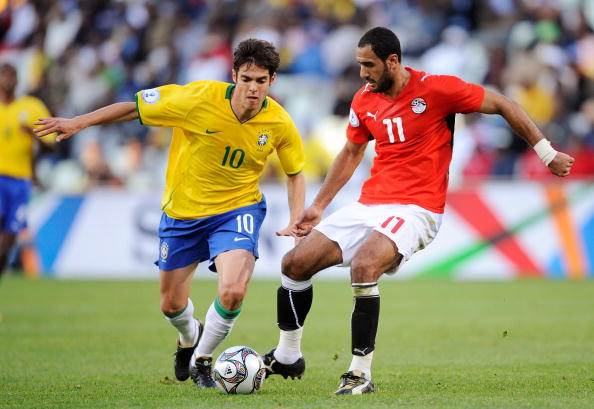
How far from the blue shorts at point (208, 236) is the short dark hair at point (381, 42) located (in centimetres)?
157

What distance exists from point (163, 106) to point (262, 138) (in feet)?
2.53

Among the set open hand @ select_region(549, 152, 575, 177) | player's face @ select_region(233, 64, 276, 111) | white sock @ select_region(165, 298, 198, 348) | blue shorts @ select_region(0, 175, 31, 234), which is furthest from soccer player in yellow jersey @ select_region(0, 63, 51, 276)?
open hand @ select_region(549, 152, 575, 177)

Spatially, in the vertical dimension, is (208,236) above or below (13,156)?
below

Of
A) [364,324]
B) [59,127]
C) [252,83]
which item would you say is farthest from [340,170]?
[59,127]

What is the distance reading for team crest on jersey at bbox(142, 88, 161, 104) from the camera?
802cm

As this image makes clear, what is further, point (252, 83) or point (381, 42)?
point (252, 83)

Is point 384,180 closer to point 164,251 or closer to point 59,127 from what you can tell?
point 164,251

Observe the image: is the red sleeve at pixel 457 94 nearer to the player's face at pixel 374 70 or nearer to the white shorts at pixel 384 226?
the player's face at pixel 374 70

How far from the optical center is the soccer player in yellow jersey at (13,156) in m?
13.7

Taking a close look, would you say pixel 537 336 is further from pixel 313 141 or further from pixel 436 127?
pixel 313 141

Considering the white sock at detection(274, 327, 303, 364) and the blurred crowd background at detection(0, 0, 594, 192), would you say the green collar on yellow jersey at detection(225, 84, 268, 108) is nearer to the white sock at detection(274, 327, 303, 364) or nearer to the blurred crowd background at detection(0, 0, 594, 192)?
the white sock at detection(274, 327, 303, 364)

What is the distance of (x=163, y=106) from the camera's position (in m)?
8.08

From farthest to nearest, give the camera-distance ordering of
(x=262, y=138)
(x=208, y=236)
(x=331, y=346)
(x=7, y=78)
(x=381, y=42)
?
(x=7, y=78)
(x=331, y=346)
(x=208, y=236)
(x=262, y=138)
(x=381, y=42)

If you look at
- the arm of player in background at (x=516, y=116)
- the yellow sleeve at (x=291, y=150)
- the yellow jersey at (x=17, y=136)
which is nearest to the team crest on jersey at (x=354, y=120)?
the yellow sleeve at (x=291, y=150)
